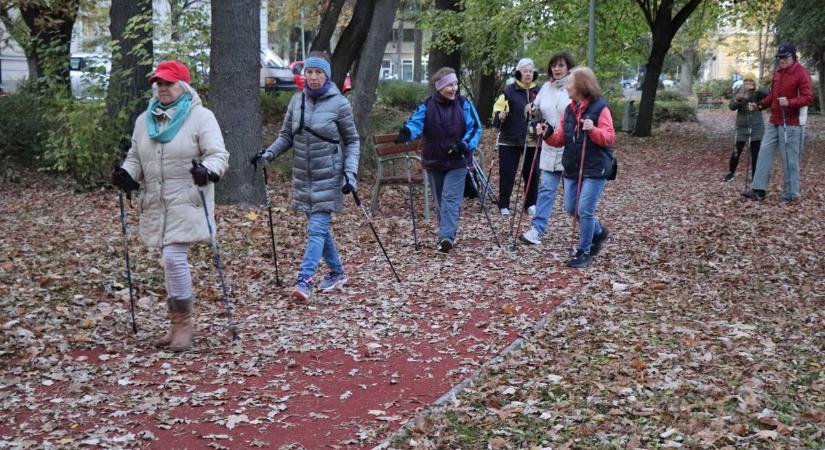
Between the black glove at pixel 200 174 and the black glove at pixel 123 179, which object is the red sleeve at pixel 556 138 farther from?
the black glove at pixel 123 179

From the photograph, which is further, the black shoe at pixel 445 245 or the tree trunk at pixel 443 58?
the tree trunk at pixel 443 58

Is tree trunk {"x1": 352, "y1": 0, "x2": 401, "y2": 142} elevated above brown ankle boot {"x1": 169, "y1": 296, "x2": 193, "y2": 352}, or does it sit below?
above

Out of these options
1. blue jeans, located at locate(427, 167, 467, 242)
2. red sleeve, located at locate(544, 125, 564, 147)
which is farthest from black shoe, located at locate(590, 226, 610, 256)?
blue jeans, located at locate(427, 167, 467, 242)

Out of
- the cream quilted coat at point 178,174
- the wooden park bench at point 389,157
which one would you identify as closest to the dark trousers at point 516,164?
the wooden park bench at point 389,157

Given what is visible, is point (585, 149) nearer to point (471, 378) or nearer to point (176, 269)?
point (471, 378)

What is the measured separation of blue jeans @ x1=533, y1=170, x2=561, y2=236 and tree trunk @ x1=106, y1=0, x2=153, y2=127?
615 cm

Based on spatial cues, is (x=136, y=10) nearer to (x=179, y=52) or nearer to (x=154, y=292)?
(x=179, y=52)

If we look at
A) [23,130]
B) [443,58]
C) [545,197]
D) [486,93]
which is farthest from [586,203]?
[486,93]

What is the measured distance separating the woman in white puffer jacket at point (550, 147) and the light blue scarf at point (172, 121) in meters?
4.32

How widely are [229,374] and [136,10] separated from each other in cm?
1022

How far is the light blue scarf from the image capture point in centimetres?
633

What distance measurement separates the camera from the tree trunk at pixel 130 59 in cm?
1330

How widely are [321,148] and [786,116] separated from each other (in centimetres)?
772

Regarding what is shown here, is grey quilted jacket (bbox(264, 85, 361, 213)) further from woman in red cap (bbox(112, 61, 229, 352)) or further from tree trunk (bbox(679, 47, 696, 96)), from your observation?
tree trunk (bbox(679, 47, 696, 96))
